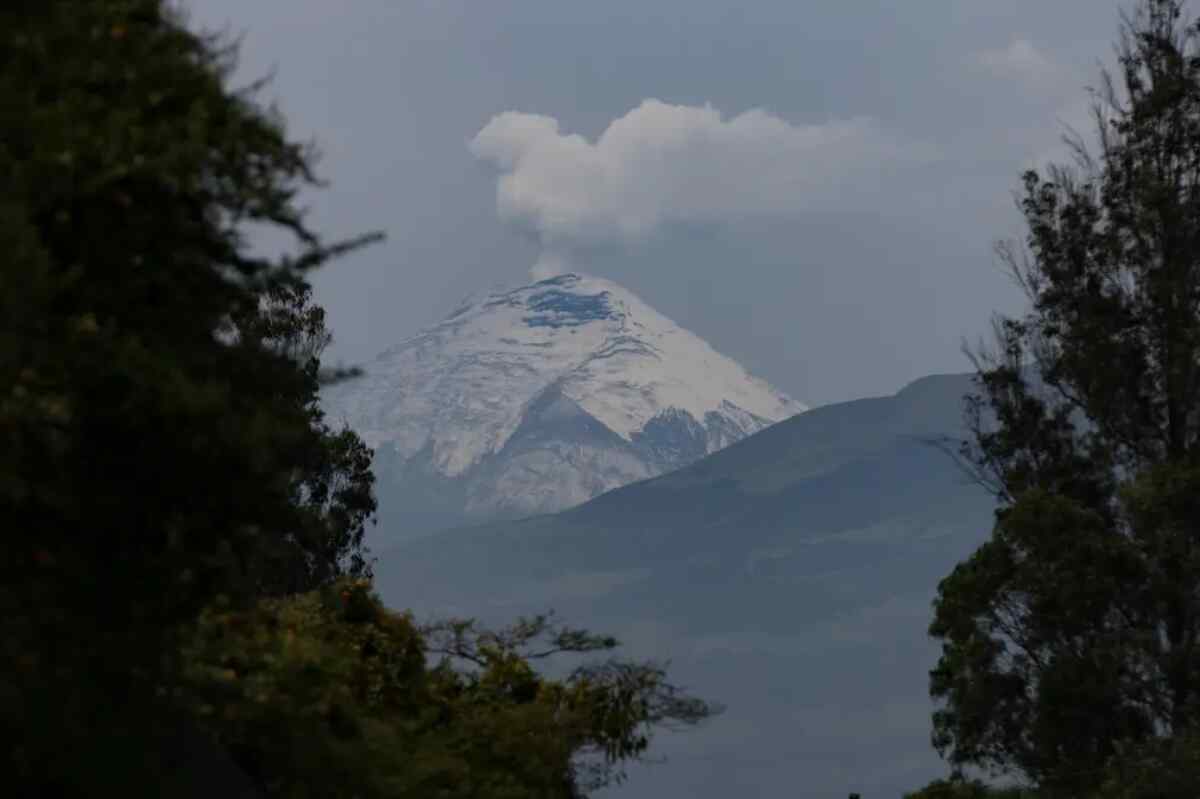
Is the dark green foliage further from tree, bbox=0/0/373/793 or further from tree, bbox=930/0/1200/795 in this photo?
tree, bbox=0/0/373/793

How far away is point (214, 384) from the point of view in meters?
10.9

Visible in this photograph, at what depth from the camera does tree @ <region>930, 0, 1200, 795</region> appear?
2992 cm

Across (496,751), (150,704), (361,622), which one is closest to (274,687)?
(150,704)

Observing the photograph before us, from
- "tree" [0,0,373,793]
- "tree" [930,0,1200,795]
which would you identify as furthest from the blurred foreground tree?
"tree" [930,0,1200,795]

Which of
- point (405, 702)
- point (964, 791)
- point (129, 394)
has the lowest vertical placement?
point (964, 791)

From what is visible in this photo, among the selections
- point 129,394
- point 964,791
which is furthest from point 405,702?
point 964,791

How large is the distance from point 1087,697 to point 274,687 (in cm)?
1983

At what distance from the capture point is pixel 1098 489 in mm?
32719

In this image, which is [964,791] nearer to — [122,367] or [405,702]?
[405,702]

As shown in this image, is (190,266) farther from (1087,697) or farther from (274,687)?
(1087,697)

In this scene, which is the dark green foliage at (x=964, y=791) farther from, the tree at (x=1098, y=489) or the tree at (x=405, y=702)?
the tree at (x=405, y=702)

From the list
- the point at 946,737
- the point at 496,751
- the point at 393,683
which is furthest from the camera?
the point at 946,737

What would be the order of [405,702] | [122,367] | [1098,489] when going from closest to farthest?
[122,367]
[405,702]
[1098,489]

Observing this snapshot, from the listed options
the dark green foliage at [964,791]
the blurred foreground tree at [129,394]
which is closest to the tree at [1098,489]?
the dark green foliage at [964,791]
